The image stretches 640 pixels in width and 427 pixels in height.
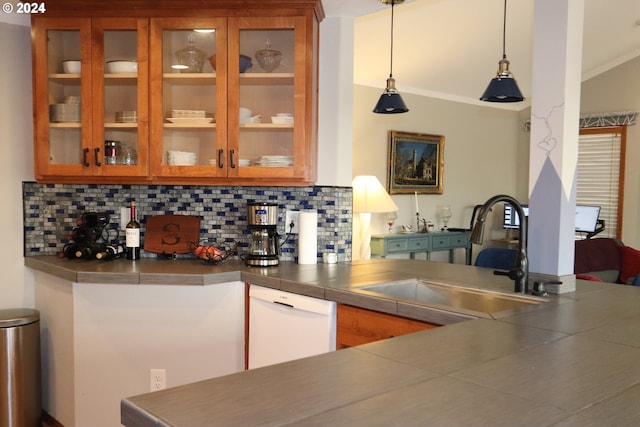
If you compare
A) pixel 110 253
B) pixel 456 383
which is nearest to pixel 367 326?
pixel 456 383

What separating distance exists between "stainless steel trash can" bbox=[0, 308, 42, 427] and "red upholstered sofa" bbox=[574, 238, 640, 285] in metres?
4.33

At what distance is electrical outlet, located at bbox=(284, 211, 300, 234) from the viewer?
3.09m

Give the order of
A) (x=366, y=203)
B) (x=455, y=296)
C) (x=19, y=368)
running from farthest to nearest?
(x=366, y=203), (x=19, y=368), (x=455, y=296)

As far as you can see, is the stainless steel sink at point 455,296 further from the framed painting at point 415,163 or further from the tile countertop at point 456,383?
the framed painting at point 415,163

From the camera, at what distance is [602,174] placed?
22.8 feet

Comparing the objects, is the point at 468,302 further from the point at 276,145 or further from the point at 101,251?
the point at 101,251

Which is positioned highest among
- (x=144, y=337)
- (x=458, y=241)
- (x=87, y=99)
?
(x=87, y=99)

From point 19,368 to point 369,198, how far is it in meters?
3.24

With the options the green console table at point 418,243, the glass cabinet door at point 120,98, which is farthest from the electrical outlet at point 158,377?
the green console table at point 418,243

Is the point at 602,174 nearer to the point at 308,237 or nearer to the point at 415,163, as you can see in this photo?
the point at 415,163

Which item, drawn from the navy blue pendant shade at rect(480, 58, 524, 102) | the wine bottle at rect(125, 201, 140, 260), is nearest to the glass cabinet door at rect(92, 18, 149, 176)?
the wine bottle at rect(125, 201, 140, 260)

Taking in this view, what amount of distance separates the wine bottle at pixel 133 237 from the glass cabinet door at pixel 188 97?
346 mm

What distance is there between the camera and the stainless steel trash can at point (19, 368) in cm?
275

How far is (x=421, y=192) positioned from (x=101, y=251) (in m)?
4.32
